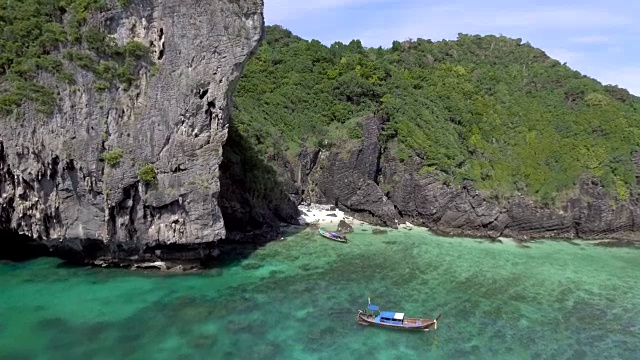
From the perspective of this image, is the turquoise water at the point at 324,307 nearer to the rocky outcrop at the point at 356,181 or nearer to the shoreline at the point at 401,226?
the shoreline at the point at 401,226

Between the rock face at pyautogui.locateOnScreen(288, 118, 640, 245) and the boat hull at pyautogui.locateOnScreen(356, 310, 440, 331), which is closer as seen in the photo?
the boat hull at pyautogui.locateOnScreen(356, 310, 440, 331)

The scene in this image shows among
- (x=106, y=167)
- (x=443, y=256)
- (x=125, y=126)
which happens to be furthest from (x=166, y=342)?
(x=443, y=256)

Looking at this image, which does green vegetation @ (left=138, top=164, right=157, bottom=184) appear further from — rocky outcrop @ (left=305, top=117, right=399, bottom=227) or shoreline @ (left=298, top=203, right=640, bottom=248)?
rocky outcrop @ (left=305, top=117, right=399, bottom=227)

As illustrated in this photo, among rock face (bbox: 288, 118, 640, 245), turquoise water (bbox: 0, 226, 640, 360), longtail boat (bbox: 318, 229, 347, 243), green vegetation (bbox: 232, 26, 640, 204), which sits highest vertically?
green vegetation (bbox: 232, 26, 640, 204)

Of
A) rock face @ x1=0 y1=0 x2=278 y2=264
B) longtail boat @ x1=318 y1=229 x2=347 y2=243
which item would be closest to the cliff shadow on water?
longtail boat @ x1=318 y1=229 x2=347 y2=243

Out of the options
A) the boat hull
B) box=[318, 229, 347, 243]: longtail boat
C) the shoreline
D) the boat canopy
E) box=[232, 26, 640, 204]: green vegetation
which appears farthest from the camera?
box=[232, 26, 640, 204]: green vegetation

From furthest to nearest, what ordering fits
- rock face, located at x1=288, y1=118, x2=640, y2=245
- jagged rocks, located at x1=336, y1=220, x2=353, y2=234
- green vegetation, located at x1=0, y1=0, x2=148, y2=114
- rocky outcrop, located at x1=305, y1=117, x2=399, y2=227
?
rocky outcrop, located at x1=305, y1=117, x2=399, y2=227 < rock face, located at x1=288, y1=118, x2=640, y2=245 < jagged rocks, located at x1=336, y1=220, x2=353, y2=234 < green vegetation, located at x1=0, y1=0, x2=148, y2=114

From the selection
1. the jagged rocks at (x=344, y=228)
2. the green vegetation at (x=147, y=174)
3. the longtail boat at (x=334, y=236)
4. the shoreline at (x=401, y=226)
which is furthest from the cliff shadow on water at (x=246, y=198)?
the green vegetation at (x=147, y=174)

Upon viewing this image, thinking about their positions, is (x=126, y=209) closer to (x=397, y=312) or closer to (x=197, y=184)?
(x=197, y=184)
